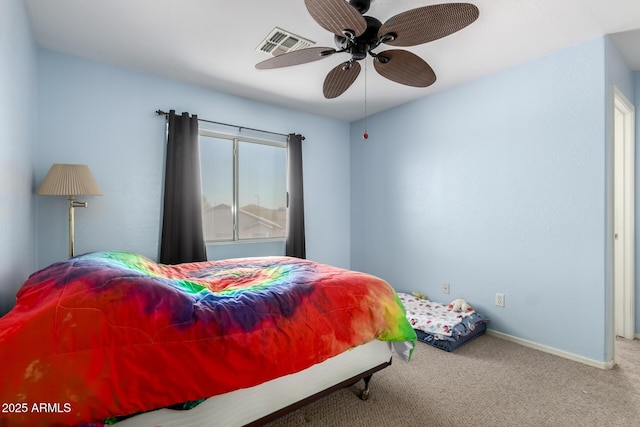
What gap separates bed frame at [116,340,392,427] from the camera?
3.98 feet

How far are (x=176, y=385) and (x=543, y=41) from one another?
131 inches

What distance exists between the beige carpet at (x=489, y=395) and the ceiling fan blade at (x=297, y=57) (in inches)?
84.8

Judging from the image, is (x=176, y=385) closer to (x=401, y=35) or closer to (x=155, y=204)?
(x=401, y=35)

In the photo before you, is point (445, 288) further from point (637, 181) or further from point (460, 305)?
point (637, 181)

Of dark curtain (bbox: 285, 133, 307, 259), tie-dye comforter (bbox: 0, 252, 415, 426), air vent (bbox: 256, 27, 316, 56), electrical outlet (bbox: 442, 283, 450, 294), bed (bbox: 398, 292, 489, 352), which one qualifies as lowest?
bed (bbox: 398, 292, 489, 352)

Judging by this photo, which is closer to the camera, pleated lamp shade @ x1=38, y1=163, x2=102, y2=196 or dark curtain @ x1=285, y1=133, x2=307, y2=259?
pleated lamp shade @ x1=38, y1=163, x2=102, y2=196

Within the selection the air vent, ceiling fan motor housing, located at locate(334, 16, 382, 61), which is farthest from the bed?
the air vent

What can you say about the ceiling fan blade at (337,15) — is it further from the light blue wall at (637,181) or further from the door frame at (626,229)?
the light blue wall at (637,181)

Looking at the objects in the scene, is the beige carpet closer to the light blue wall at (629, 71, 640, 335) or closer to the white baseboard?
the white baseboard

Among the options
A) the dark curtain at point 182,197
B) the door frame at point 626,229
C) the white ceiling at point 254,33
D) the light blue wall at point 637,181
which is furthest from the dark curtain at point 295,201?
the light blue wall at point 637,181

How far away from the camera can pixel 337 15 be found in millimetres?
1447

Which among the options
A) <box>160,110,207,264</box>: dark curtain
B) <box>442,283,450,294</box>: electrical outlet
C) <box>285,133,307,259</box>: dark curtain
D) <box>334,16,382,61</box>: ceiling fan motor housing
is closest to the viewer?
<box>334,16,382,61</box>: ceiling fan motor housing

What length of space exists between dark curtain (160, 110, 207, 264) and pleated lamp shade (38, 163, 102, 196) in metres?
0.74

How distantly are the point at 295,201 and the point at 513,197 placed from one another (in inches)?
94.3
